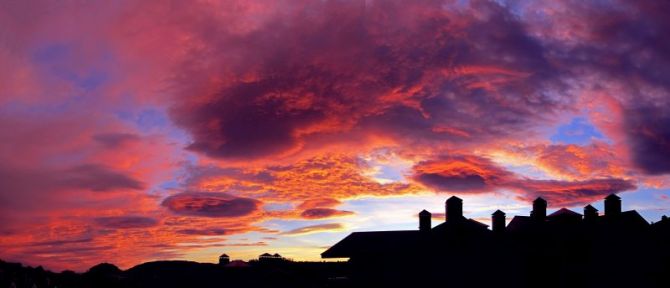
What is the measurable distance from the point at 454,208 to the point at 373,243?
633 cm

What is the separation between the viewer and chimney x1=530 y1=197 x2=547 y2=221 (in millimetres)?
54031

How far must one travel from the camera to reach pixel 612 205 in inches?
2122

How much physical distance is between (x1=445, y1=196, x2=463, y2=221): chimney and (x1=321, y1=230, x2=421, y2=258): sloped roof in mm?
2621

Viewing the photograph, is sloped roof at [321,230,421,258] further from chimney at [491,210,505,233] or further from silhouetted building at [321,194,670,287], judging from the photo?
chimney at [491,210,505,233]

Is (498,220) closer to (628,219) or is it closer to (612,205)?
(612,205)

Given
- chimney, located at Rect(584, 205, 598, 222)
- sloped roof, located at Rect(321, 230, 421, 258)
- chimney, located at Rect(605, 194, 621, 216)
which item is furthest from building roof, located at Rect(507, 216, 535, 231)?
sloped roof, located at Rect(321, 230, 421, 258)

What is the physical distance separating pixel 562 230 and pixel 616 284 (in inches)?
262

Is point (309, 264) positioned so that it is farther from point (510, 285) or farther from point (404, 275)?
point (510, 285)

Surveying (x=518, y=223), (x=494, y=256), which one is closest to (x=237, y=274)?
(x=494, y=256)

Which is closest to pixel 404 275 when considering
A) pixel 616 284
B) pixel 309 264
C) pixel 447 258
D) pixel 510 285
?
pixel 447 258

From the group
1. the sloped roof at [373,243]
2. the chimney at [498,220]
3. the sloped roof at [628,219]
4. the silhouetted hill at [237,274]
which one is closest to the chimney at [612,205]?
the sloped roof at [628,219]

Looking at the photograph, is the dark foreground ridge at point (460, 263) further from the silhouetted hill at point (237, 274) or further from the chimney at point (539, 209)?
the chimney at point (539, 209)

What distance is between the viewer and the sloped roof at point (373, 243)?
39.5 m

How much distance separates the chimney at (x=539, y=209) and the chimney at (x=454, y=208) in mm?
15881
